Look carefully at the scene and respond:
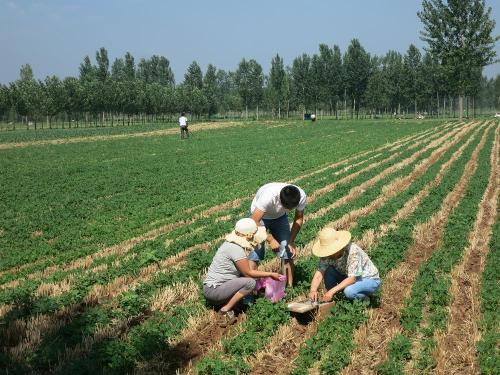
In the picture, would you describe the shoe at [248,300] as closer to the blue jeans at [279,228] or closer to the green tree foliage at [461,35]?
the blue jeans at [279,228]

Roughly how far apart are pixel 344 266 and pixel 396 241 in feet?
11.2

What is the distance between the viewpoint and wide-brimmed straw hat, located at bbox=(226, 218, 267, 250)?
6.39 m

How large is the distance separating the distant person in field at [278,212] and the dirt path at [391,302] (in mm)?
1508

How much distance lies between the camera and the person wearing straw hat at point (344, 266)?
655cm

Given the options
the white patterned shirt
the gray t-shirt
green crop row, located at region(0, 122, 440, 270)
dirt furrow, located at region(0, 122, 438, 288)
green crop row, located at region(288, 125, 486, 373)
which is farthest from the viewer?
green crop row, located at region(0, 122, 440, 270)

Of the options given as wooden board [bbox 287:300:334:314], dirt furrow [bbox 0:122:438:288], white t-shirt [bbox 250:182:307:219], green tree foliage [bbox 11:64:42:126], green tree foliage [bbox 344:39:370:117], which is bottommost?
dirt furrow [bbox 0:122:438:288]

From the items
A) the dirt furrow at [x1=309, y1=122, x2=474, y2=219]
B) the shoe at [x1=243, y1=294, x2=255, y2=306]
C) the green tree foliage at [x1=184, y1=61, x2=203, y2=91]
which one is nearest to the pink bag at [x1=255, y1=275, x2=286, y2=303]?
the shoe at [x1=243, y1=294, x2=255, y2=306]

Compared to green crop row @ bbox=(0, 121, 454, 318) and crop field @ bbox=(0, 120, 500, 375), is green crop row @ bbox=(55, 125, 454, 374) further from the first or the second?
green crop row @ bbox=(0, 121, 454, 318)

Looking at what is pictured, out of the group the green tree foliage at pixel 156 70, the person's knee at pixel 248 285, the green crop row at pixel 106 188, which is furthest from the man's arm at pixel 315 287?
the green tree foliage at pixel 156 70

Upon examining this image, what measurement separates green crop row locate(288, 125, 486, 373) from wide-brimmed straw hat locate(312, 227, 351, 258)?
0.82 m

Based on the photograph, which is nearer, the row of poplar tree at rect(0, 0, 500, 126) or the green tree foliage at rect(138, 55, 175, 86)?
the row of poplar tree at rect(0, 0, 500, 126)

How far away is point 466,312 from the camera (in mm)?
6715

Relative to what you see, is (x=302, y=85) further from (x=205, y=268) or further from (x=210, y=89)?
(x=205, y=268)

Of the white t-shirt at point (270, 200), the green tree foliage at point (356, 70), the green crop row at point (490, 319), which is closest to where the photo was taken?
the green crop row at point (490, 319)
